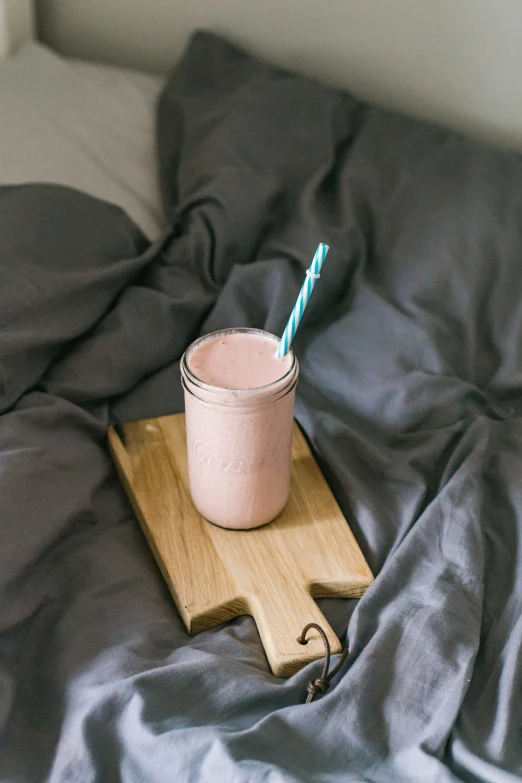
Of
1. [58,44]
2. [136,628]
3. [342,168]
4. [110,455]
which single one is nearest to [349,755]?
[136,628]

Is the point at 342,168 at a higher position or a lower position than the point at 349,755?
higher

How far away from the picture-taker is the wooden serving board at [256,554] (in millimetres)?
613

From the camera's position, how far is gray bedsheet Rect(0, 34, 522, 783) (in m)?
0.53

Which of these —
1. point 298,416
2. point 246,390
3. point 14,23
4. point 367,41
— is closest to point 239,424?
point 246,390

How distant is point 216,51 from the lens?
1.08 m

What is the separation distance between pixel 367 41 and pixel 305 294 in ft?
2.12

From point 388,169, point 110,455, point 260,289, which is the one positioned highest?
point 388,169

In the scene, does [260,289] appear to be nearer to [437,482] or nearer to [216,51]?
[437,482]

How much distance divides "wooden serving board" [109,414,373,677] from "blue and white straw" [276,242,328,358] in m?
0.16

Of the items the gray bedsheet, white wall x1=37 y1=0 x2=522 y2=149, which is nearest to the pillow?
the gray bedsheet

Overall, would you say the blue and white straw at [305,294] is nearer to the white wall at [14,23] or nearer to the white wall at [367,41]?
the white wall at [367,41]

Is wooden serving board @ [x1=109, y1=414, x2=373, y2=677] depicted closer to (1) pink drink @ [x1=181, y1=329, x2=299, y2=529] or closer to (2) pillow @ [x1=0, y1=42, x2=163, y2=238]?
(1) pink drink @ [x1=181, y1=329, x2=299, y2=529]

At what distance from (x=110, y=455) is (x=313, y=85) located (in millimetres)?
568

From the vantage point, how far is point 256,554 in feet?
2.19
